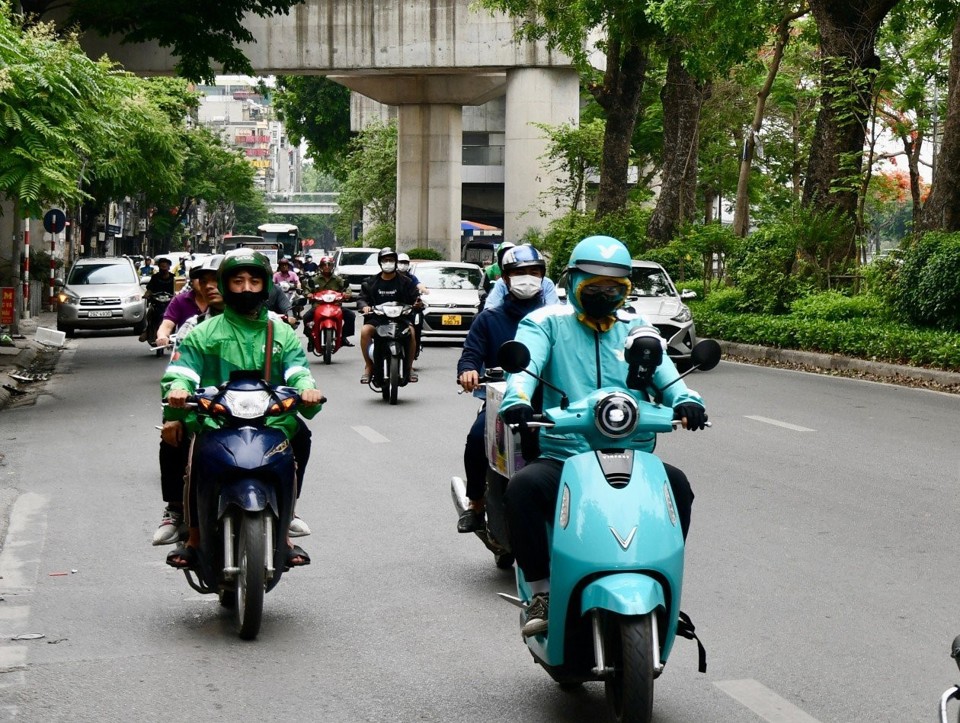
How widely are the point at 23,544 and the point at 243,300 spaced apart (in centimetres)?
287

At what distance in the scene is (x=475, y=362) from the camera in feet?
26.0

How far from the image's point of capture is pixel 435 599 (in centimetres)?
722

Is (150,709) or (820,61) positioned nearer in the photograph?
(150,709)

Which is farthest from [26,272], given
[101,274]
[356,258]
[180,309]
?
[180,309]

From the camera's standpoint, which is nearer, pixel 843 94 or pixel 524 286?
pixel 524 286

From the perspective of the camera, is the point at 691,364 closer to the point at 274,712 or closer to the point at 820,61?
the point at 274,712

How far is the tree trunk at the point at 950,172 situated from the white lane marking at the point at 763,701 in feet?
57.2

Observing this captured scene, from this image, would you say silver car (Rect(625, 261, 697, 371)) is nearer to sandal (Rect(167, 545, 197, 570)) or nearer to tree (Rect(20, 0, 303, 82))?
tree (Rect(20, 0, 303, 82))

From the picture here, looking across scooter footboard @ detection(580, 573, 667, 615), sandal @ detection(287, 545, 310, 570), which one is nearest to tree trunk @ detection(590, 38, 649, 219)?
sandal @ detection(287, 545, 310, 570)

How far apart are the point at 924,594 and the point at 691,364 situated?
8.74 feet

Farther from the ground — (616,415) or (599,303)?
(599,303)

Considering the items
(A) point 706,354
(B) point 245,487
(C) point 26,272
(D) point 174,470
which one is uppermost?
(A) point 706,354

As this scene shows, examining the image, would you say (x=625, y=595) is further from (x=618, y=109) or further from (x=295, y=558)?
(x=618, y=109)

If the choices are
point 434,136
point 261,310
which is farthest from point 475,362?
point 434,136
